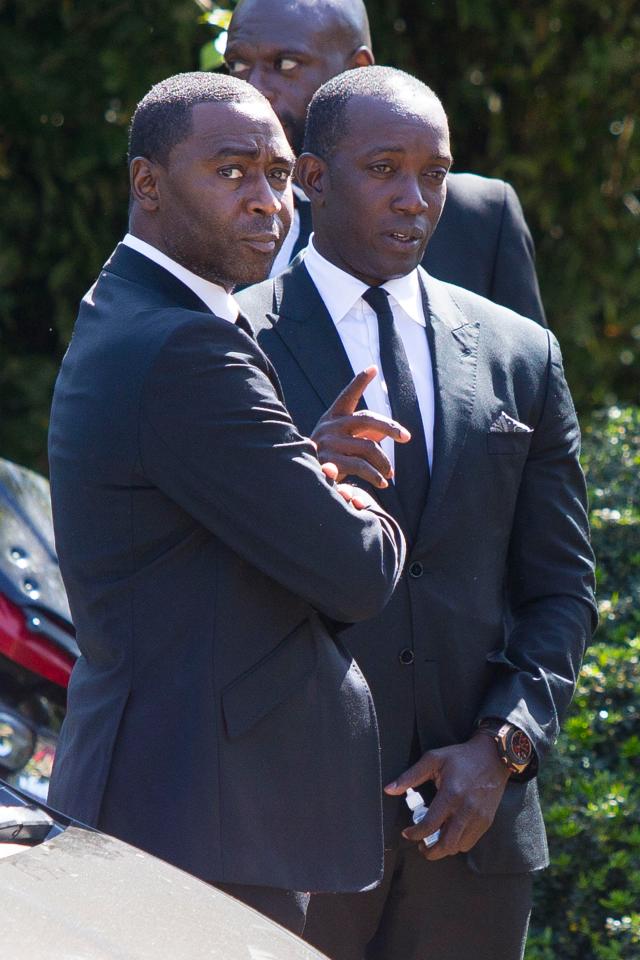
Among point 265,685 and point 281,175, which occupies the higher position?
point 281,175

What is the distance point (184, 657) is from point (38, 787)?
1228 mm

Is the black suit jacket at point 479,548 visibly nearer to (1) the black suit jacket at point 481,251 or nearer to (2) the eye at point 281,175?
(2) the eye at point 281,175

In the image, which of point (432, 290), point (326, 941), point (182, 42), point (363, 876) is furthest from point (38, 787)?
point (182, 42)

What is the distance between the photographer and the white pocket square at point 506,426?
278 centimetres

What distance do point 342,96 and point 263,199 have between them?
1.63 ft

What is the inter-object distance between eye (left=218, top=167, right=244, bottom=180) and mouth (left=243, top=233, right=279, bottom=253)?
0.33 ft

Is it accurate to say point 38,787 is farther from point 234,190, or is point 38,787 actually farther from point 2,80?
point 2,80

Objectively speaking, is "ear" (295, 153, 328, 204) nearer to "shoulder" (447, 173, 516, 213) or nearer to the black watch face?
"shoulder" (447, 173, 516, 213)

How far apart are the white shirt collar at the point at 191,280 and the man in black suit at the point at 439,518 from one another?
1.10ft

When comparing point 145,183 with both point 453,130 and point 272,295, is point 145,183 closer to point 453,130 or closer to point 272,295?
point 272,295

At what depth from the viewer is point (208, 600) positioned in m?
2.31

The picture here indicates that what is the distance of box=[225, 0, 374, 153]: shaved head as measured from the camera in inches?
148

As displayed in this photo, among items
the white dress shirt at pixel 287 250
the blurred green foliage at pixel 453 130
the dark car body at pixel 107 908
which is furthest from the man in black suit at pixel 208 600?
the blurred green foliage at pixel 453 130

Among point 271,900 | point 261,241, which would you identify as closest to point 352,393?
point 261,241
